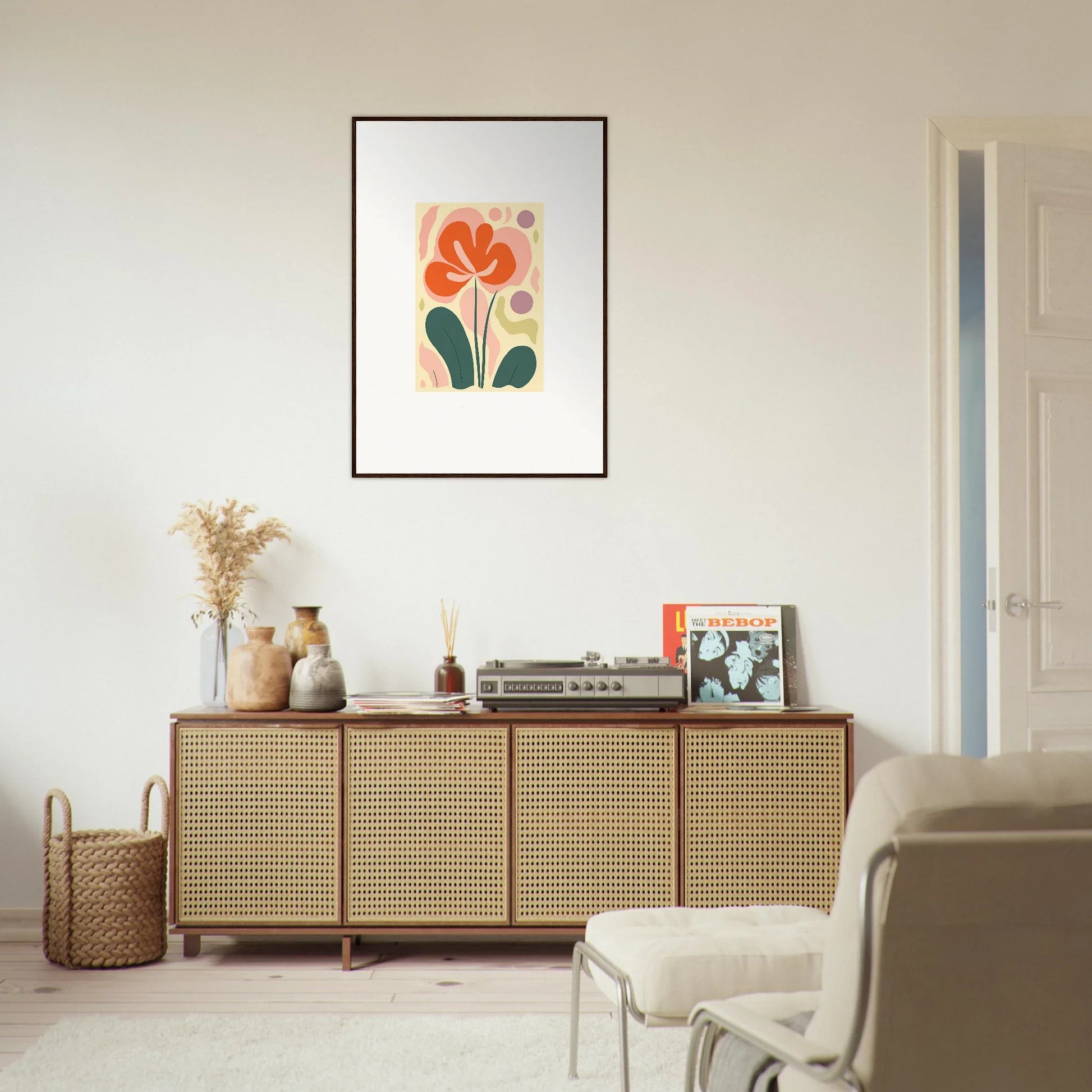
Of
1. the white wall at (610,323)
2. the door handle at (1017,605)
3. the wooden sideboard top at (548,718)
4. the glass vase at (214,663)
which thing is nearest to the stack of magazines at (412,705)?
the wooden sideboard top at (548,718)

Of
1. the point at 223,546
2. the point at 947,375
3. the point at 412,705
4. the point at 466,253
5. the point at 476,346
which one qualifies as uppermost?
the point at 466,253

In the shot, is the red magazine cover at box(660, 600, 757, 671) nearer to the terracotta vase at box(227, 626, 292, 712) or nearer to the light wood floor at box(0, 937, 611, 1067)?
the light wood floor at box(0, 937, 611, 1067)

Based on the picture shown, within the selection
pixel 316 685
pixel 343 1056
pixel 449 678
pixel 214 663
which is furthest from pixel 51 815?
pixel 343 1056

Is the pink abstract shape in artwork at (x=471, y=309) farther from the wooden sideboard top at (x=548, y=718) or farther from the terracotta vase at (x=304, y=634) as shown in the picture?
the wooden sideboard top at (x=548, y=718)

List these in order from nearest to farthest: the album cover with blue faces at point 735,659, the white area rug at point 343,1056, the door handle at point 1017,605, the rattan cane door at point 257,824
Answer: the white area rug at point 343,1056 → the rattan cane door at point 257,824 → the door handle at point 1017,605 → the album cover with blue faces at point 735,659

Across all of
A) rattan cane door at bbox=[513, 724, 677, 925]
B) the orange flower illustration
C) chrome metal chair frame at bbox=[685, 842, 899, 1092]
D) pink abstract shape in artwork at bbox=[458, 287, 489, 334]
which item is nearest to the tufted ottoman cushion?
chrome metal chair frame at bbox=[685, 842, 899, 1092]

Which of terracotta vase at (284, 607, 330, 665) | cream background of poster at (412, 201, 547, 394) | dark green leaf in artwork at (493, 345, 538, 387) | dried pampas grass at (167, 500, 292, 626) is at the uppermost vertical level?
cream background of poster at (412, 201, 547, 394)

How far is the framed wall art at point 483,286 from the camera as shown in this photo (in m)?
3.75

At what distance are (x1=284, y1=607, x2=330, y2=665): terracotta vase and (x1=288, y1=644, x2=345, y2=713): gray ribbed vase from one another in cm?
10

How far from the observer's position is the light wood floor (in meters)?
2.95

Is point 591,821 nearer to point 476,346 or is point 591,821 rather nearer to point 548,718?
point 548,718

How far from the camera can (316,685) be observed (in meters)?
3.36

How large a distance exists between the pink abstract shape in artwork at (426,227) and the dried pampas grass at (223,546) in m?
1.04

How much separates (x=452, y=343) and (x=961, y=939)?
279 cm
